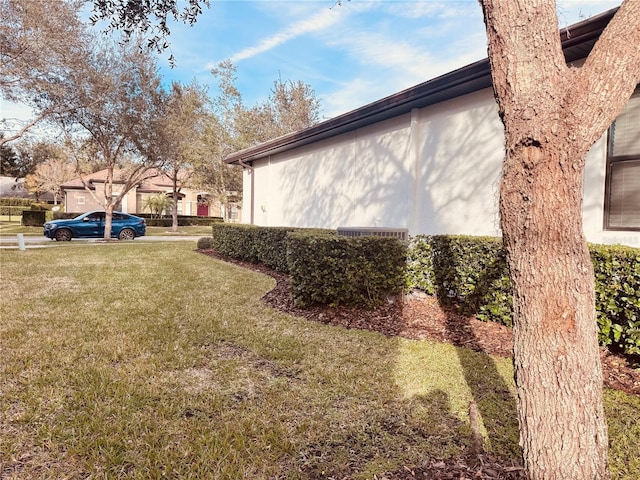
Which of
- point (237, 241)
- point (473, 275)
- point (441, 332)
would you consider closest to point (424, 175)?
point (473, 275)

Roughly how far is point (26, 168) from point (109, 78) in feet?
78.3

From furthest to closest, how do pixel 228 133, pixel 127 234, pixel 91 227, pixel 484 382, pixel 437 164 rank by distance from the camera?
pixel 228 133, pixel 127 234, pixel 91 227, pixel 437 164, pixel 484 382

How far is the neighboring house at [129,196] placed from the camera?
32562mm

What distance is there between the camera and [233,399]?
294cm

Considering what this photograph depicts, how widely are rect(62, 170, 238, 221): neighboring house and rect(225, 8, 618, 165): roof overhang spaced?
2212 cm

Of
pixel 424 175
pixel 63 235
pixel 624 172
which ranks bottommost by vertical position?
pixel 63 235

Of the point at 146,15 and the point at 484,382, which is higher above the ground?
the point at 146,15

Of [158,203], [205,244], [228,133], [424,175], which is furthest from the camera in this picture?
[158,203]

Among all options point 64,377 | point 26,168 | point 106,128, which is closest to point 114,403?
point 64,377

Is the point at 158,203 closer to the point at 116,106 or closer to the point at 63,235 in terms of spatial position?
the point at 63,235

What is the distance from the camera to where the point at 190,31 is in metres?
4.98

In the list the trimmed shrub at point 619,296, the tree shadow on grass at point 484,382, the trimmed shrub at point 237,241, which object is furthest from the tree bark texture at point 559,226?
the trimmed shrub at point 237,241

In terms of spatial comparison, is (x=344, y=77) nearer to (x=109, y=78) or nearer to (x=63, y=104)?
(x=109, y=78)

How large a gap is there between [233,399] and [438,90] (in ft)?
18.5
